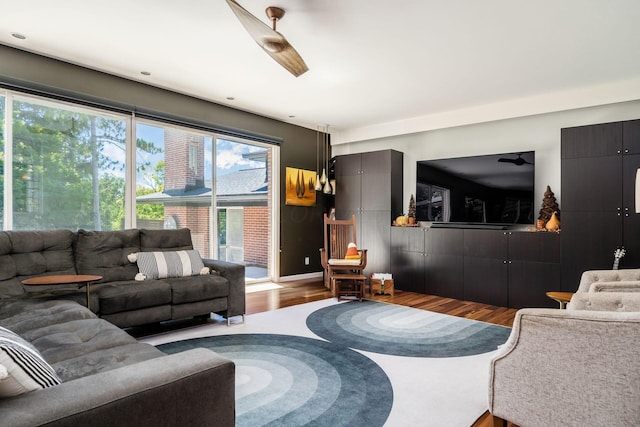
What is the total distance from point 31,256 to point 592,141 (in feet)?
17.5

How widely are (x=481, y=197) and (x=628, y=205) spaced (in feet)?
4.97

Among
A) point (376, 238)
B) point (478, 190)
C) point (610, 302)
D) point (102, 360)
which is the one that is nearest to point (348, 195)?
point (376, 238)

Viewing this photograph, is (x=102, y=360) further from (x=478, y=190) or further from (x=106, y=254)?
(x=478, y=190)

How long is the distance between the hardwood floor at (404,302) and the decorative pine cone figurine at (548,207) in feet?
3.80

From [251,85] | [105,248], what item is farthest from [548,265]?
[105,248]

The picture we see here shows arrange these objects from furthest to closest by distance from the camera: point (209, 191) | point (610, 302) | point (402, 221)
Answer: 1. point (402, 221)
2. point (209, 191)
3. point (610, 302)

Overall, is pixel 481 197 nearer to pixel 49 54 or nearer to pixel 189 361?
pixel 189 361

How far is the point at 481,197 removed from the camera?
15.8 ft

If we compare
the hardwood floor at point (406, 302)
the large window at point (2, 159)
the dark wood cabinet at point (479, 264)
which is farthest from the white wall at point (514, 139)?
the large window at point (2, 159)

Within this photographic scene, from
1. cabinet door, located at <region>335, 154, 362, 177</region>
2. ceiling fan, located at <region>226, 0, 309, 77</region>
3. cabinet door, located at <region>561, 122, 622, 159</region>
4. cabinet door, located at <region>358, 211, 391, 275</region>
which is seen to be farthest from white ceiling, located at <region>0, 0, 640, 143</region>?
cabinet door, located at <region>358, 211, 391, 275</region>

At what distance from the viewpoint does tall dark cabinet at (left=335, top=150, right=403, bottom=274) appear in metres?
5.61

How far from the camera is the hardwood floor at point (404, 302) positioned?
402 centimetres

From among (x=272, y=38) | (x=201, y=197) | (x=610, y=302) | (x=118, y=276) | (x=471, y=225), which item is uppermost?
(x=272, y=38)

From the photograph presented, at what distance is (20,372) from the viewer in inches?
37.8
